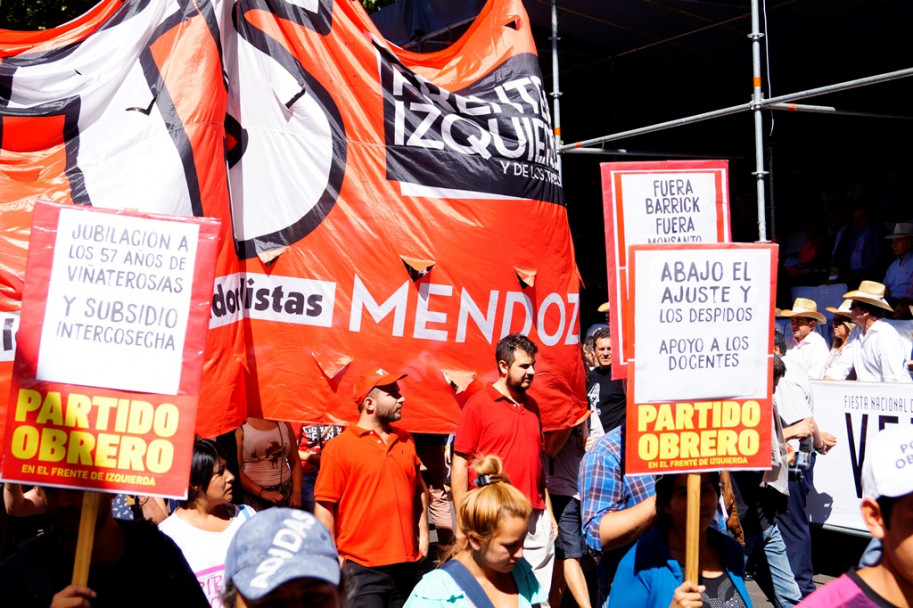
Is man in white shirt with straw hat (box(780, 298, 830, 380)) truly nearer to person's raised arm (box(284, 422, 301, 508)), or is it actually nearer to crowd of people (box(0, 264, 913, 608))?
crowd of people (box(0, 264, 913, 608))

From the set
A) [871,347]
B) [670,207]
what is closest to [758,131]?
[871,347]

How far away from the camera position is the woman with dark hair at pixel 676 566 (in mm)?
3656

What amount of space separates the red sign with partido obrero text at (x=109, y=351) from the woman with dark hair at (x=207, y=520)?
3.59 ft

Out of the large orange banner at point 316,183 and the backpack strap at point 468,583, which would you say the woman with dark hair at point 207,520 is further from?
the backpack strap at point 468,583

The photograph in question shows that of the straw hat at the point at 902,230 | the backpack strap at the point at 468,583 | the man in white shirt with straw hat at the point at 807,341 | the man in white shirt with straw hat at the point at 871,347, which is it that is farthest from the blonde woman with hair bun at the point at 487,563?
the straw hat at the point at 902,230

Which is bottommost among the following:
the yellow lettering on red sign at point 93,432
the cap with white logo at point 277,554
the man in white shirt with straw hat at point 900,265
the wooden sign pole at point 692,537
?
the wooden sign pole at point 692,537

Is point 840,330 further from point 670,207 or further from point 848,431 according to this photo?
point 670,207

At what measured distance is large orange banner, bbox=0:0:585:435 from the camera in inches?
214

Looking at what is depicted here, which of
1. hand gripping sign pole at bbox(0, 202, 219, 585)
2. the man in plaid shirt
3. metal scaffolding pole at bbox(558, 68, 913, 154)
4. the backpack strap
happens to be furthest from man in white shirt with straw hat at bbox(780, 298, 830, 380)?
hand gripping sign pole at bbox(0, 202, 219, 585)

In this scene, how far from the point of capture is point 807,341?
34.2 feet

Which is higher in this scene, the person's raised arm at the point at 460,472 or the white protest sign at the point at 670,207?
the white protest sign at the point at 670,207

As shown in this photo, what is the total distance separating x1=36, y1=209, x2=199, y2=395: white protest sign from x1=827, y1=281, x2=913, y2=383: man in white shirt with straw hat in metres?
7.16

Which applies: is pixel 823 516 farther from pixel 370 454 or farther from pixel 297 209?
pixel 297 209

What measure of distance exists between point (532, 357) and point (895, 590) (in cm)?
360
